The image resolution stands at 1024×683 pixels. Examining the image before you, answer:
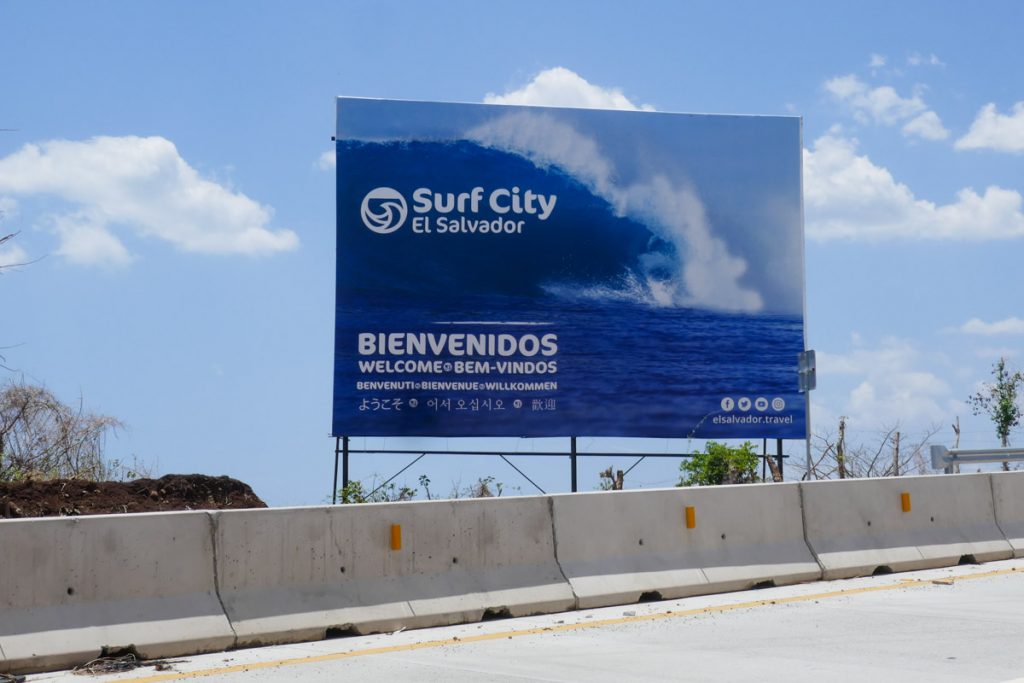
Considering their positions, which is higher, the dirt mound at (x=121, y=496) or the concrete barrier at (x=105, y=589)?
the dirt mound at (x=121, y=496)

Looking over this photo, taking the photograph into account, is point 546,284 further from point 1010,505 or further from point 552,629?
point 552,629

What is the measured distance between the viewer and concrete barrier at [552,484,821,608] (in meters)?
10.5

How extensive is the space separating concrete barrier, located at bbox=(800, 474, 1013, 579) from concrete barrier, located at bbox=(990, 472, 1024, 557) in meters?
0.14

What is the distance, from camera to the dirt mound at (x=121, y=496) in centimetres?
1287

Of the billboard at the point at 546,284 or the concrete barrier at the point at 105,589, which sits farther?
the billboard at the point at 546,284

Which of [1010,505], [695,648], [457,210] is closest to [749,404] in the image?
[457,210]

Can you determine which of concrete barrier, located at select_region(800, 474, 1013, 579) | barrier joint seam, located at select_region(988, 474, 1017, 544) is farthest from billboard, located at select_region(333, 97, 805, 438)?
concrete barrier, located at select_region(800, 474, 1013, 579)

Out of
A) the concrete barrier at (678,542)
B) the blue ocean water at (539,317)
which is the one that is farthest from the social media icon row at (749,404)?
the concrete barrier at (678,542)

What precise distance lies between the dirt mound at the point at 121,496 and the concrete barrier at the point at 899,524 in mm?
→ 6518

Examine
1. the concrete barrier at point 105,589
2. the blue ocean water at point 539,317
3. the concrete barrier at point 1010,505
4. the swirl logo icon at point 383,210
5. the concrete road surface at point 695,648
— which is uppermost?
the swirl logo icon at point 383,210

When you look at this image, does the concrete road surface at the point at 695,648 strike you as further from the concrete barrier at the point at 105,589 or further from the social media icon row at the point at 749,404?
the social media icon row at the point at 749,404

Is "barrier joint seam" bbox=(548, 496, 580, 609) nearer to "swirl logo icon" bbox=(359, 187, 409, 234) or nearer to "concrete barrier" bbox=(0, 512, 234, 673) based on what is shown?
"concrete barrier" bbox=(0, 512, 234, 673)

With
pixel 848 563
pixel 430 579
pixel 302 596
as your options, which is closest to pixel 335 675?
pixel 302 596

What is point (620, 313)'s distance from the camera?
2042cm
